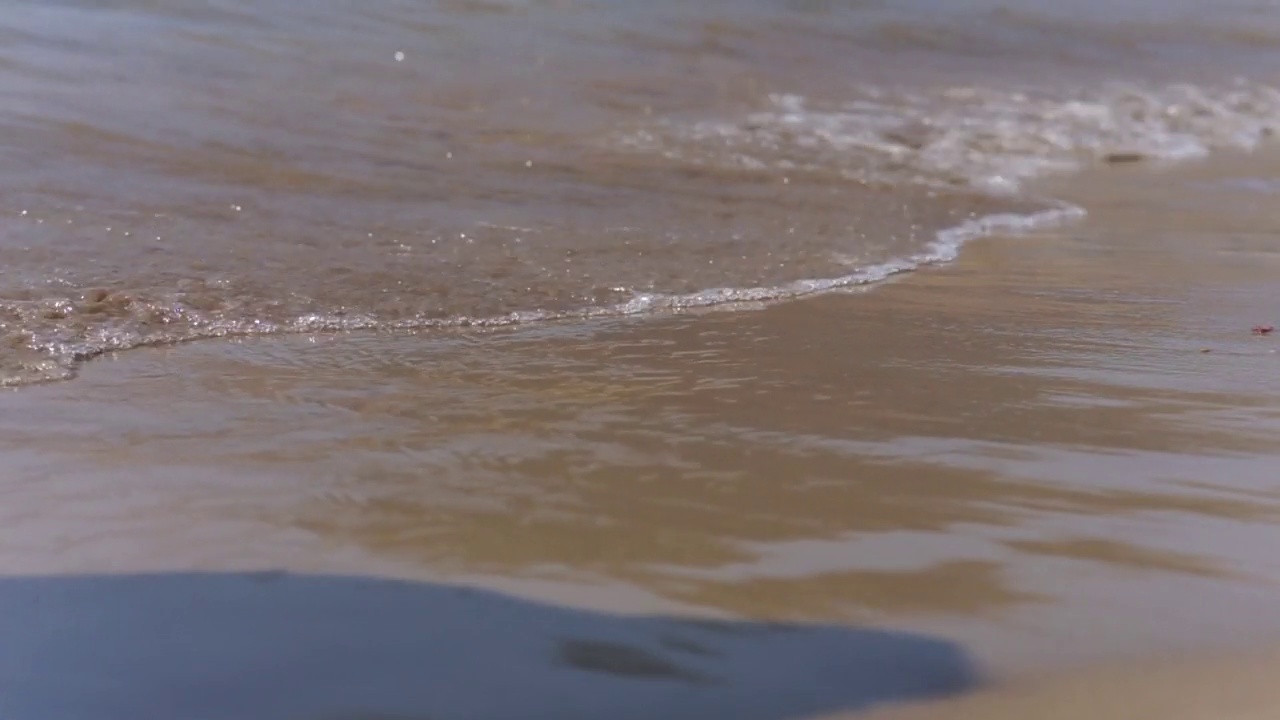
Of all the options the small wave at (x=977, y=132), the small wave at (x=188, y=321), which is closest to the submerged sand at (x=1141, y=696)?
the small wave at (x=188, y=321)

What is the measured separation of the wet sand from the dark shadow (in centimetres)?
6

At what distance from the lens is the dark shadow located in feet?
6.10

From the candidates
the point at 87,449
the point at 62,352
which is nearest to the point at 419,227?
the point at 62,352

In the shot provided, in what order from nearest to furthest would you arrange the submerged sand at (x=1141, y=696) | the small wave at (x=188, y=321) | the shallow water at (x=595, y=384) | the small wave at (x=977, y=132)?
the submerged sand at (x=1141, y=696) < the shallow water at (x=595, y=384) < the small wave at (x=188, y=321) < the small wave at (x=977, y=132)

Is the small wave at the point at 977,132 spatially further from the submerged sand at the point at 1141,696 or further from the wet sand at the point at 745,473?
the submerged sand at the point at 1141,696

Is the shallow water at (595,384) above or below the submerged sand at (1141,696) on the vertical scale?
above

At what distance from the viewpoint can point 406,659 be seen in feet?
6.45

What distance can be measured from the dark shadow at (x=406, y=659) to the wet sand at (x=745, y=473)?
61 millimetres

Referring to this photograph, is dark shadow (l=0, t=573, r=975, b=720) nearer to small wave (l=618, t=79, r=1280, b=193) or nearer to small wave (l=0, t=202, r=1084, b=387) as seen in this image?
small wave (l=0, t=202, r=1084, b=387)

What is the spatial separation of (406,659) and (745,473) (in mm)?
907

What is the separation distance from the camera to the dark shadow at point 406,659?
1.86m

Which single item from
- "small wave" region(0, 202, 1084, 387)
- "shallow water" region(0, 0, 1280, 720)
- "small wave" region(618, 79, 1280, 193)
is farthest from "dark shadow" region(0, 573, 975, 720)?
"small wave" region(618, 79, 1280, 193)

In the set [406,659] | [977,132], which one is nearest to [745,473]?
[406,659]

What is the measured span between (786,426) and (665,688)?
44.7 inches
